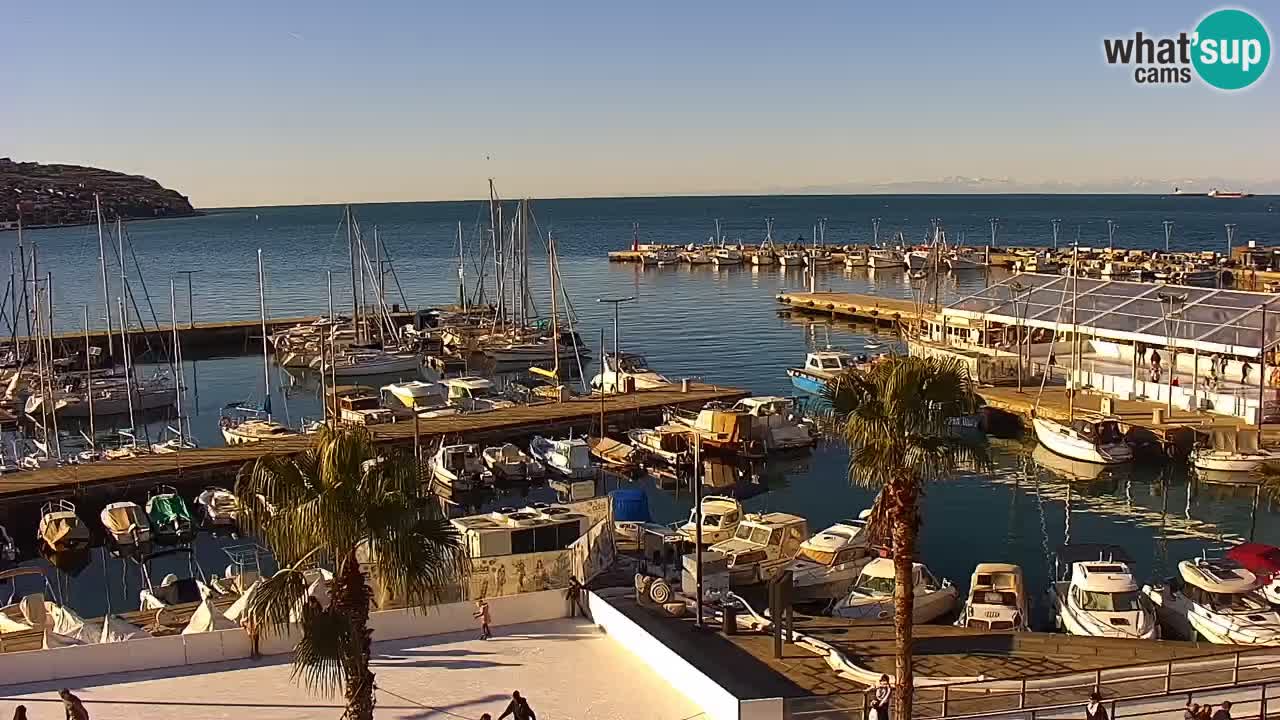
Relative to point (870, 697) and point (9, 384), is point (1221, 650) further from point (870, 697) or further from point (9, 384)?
point (9, 384)

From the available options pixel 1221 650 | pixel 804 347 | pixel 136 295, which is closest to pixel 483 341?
pixel 804 347

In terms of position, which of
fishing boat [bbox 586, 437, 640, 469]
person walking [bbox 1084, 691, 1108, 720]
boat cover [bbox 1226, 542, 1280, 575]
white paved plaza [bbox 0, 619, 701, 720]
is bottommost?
fishing boat [bbox 586, 437, 640, 469]

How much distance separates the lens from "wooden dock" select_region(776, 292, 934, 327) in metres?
90.4

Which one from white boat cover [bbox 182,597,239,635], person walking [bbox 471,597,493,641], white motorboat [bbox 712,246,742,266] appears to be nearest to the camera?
person walking [bbox 471,597,493,641]

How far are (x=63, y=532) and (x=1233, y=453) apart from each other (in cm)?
4120

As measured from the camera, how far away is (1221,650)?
20.5 metres

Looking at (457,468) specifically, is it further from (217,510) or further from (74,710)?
(74,710)

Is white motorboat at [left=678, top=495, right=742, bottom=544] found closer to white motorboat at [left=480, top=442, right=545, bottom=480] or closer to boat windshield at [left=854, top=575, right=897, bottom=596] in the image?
boat windshield at [left=854, top=575, right=897, bottom=596]

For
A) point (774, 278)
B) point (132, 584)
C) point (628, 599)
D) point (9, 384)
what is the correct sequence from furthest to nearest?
1. point (774, 278)
2. point (9, 384)
3. point (132, 584)
4. point (628, 599)

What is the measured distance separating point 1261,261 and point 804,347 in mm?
57399

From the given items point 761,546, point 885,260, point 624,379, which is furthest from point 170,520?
point 885,260

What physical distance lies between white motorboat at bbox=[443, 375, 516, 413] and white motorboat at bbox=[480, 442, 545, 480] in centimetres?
1013

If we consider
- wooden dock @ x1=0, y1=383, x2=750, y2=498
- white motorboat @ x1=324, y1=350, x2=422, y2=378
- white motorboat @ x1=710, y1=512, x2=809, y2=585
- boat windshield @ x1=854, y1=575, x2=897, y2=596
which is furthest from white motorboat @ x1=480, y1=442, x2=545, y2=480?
white motorboat @ x1=324, y1=350, x2=422, y2=378

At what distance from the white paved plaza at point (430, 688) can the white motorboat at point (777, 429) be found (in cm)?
3019
